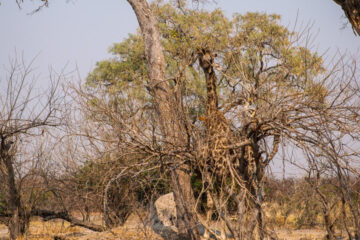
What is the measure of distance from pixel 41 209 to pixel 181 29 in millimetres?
11019

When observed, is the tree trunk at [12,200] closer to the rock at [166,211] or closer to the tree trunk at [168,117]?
the rock at [166,211]

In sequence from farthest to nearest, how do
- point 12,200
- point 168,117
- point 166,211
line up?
point 166,211
point 12,200
point 168,117

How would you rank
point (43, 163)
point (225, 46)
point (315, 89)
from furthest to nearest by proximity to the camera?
point (225, 46) → point (43, 163) → point (315, 89)

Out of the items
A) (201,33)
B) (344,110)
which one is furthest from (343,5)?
(201,33)

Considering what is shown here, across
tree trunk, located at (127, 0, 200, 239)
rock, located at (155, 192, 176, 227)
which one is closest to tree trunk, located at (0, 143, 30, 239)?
rock, located at (155, 192, 176, 227)

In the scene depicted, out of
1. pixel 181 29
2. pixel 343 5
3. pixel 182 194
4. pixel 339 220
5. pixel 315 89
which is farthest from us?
pixel 181 29

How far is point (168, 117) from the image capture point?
5.53 m

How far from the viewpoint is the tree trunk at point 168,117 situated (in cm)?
512

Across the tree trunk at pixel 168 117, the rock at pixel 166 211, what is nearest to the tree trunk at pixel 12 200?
the rock at pixel 166 211

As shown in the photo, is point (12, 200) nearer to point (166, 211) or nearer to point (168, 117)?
point (166, 211)

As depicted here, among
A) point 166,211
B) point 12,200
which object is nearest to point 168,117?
point 12,200

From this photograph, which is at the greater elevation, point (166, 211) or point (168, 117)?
point (168, 117)

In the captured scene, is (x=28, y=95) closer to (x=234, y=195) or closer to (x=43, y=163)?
(x=43, y=163)

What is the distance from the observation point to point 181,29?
1873cm
